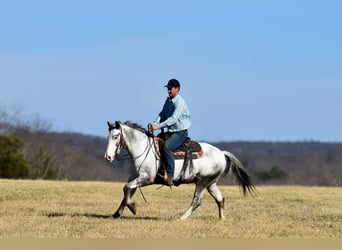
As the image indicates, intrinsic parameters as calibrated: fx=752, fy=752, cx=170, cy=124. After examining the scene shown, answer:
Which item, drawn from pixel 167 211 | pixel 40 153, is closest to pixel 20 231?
pixel 167 211

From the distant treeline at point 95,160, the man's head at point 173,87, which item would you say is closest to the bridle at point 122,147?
the man's head at point 173,87

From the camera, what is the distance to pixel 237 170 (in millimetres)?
17000

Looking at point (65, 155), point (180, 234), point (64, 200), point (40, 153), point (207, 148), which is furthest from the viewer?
point (65, 155)

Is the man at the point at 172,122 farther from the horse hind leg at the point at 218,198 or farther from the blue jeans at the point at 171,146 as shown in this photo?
the horse hind leg at the point at 218,198

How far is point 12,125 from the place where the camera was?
83.9 metres

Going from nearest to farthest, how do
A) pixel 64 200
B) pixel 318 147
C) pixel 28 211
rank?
pixel 28 211, pixel 64 200, pixel 318 147

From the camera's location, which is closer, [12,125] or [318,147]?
[12,125]

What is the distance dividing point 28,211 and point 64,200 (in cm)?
376

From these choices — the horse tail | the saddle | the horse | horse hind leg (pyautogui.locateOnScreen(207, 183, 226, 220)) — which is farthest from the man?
the horse tail

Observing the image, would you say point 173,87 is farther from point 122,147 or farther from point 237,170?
point 237,170

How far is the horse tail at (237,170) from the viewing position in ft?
55.1

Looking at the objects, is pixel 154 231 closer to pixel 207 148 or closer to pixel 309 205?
pixel 207 148

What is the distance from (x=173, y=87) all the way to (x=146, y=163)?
5.44ft

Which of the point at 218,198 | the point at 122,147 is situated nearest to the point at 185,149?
the point at 122,147
